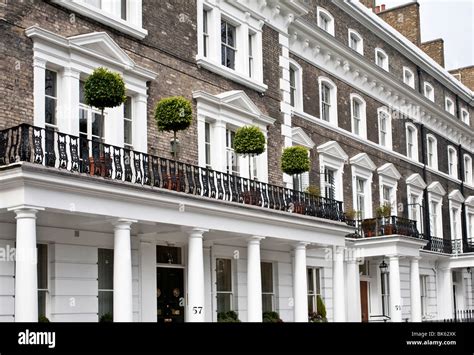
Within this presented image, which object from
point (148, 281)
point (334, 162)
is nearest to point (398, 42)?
point (334, 162)

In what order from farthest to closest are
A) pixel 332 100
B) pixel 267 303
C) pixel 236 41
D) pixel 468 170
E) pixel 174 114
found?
pixel 468 170, pixel 332 100, pixel 267 303, pixel 236 41, pixel 174 114

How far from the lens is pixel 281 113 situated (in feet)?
80.1

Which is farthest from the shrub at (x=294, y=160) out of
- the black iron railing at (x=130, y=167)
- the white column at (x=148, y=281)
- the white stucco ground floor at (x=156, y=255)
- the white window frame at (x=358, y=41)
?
the white window frame at (x=358, y=41)

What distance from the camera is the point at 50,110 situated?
1670 cm

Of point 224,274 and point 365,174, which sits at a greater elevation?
point 365,174

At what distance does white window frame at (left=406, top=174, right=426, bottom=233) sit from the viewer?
34.2 m

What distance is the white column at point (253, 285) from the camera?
Answer: 19.2m

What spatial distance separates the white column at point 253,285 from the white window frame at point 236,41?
16.8 ft

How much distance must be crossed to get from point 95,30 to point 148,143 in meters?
2.97

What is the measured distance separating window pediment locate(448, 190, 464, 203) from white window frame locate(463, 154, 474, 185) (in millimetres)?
1877

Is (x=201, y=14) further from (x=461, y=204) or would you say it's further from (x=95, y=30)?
(x=461, y=204)

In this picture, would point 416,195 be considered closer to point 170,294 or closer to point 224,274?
point 224,274

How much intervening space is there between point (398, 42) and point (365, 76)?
479 centimetres
